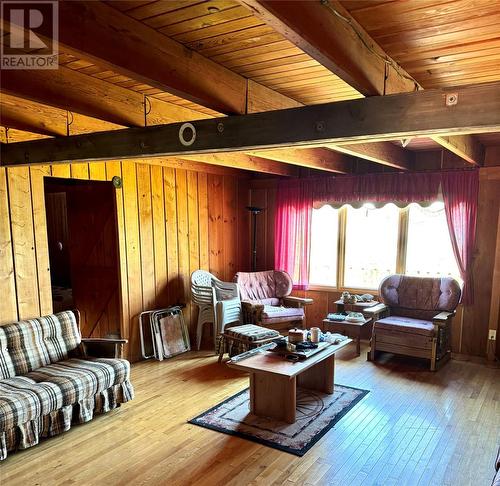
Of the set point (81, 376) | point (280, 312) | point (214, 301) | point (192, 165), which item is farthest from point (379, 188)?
point (81, 376)

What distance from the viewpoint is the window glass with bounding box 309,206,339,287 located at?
5.59 m

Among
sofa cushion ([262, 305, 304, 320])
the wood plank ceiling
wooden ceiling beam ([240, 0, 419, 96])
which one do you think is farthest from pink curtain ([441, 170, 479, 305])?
wooden ceiling beam ([240, 0, 419, 96])

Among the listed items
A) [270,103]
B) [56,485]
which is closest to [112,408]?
Answer: [56,485]

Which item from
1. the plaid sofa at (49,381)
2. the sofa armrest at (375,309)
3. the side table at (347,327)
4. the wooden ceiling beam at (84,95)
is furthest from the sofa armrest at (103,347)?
the sofa armrest at (375,309)

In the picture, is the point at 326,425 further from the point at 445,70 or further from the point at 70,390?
the point at 445,70

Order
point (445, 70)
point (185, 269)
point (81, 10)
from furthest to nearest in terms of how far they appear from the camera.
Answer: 1. point (185, 269)
2. point (445, 70)
3. point (81, 10)

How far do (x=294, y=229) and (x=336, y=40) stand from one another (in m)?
4.36

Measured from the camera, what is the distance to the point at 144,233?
14.9 feet

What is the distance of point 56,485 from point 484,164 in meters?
4.94

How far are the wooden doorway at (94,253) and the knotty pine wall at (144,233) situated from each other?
0.19 metres

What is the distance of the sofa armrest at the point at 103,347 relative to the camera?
3455 millimetres

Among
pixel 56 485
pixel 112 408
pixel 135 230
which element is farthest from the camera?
pixel 135 230

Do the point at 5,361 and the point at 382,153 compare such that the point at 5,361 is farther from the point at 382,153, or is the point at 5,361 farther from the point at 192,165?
the point at 382,153

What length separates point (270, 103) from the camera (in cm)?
241
